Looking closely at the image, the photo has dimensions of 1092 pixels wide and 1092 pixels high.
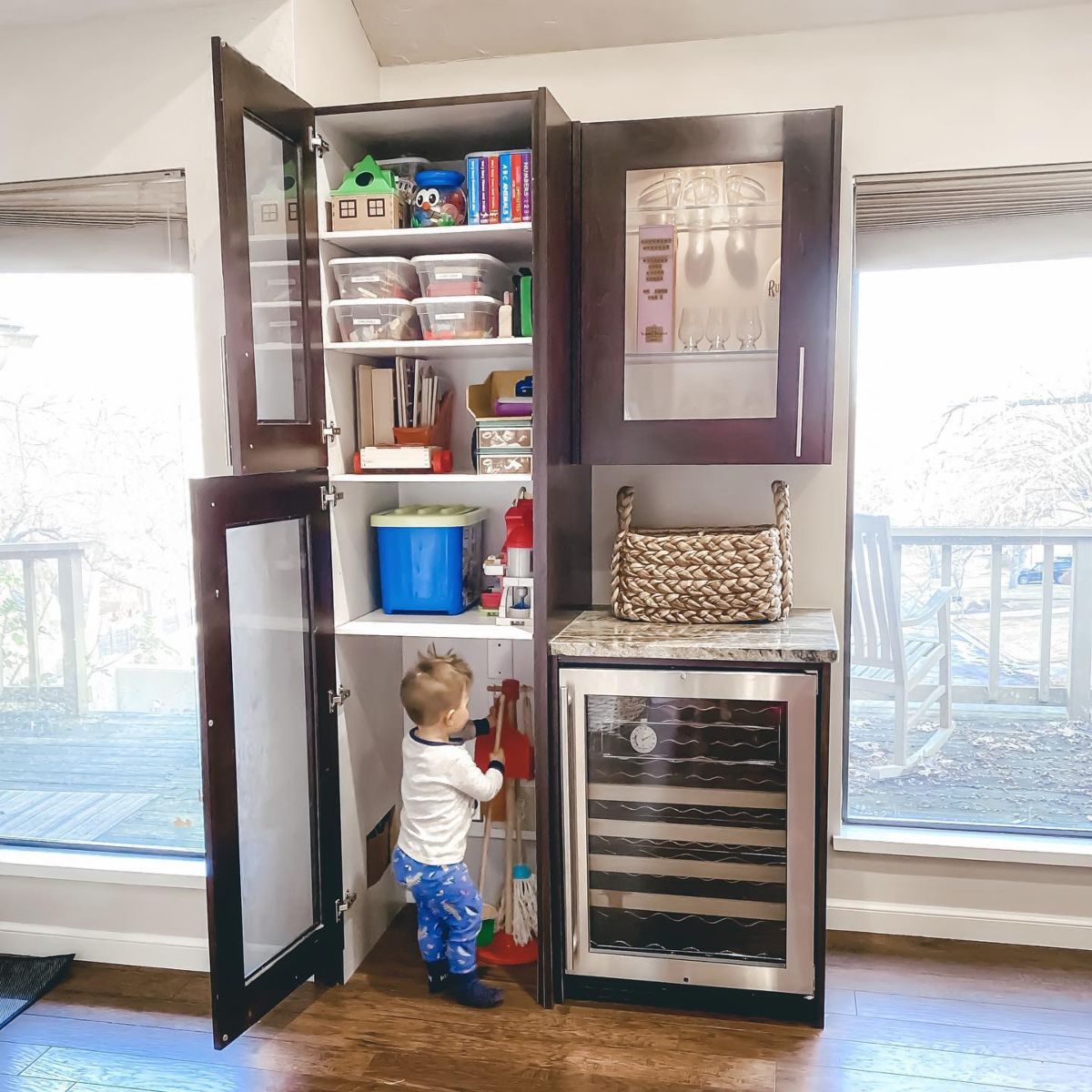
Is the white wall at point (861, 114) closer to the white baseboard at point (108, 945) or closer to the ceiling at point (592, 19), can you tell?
the ceiling at point (592, 19)

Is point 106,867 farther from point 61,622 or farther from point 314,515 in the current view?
point 314,515

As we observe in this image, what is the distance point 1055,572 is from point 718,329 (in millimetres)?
1151

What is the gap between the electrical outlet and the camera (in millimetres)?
2756

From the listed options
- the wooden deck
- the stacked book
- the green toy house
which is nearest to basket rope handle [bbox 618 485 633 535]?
the stacked book

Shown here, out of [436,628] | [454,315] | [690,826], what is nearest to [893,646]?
[690,826]

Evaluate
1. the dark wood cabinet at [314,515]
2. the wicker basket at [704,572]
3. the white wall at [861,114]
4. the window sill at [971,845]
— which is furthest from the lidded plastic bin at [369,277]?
the window sill at [971,845]

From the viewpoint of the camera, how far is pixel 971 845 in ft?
8.46

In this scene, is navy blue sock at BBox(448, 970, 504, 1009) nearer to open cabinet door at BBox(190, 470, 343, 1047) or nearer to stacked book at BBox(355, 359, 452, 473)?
open cabinet door at BBox(190, 470, 343, 1047)

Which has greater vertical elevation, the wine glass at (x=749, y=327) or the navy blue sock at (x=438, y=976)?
the wine glass at (x=749, y=327)

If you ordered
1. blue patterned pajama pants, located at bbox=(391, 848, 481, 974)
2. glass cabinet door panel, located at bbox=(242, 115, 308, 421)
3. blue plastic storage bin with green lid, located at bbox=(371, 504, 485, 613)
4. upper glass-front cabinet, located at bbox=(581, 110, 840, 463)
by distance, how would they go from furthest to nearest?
blue plastic storage bin with green lid, located at bbox=(371, 504, 485, 613), blue patterned pajama pants, located at bbox=(391, 848, 481, 974), upper glass-front cabinet, located at bbox=(581, 110, 840, 463), glass cabinet door panel, located at bbox=(242, 115, 308, 421)

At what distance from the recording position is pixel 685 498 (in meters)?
2.64

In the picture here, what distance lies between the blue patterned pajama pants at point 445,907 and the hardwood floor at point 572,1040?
0.12 meters

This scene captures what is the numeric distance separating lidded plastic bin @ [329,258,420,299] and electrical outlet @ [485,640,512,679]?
3.29ft

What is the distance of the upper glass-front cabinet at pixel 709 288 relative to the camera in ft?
7.31
